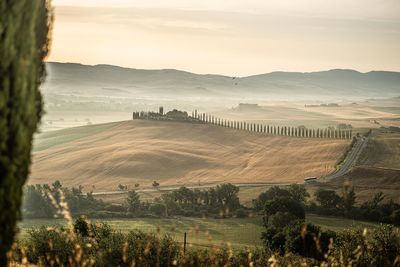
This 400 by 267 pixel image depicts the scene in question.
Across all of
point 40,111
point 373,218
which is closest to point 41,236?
point 40,111

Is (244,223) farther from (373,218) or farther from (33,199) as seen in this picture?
(33,199)

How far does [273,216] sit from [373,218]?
14576 millimetres

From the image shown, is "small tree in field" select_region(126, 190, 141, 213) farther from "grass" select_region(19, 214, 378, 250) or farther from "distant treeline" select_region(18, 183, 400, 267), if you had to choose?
"grass" select_region(19, 214, 378, 250)

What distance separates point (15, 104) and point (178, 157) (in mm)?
113778

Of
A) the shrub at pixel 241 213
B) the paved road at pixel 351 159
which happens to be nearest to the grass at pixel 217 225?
the shrub at pixel 241 213

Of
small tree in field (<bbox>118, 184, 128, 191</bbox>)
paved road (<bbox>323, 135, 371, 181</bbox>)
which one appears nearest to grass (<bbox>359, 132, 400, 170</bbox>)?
paved road (<bbox>323, 135, 371, 181</bbox>)

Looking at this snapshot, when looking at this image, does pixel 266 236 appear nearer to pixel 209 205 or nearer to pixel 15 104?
pixel 209 205

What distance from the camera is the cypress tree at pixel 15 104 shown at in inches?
245

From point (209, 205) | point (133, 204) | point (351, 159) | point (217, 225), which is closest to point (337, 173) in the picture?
point (351, 159)

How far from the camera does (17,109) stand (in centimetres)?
649

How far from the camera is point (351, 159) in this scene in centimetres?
10738

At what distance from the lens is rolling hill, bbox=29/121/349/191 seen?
4080 inches

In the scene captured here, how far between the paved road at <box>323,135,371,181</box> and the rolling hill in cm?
228

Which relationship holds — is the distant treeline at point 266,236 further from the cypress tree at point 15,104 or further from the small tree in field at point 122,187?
the cypress tree at point 15,104
